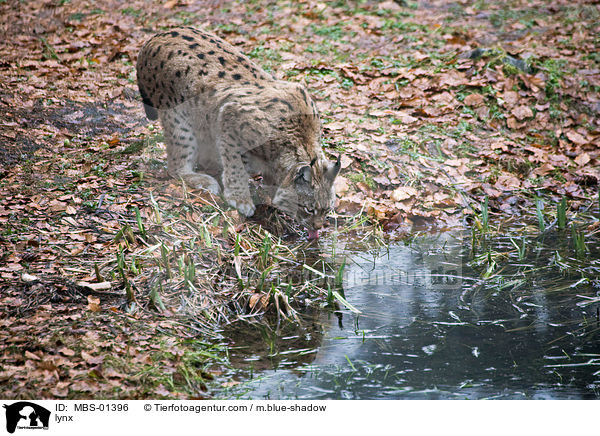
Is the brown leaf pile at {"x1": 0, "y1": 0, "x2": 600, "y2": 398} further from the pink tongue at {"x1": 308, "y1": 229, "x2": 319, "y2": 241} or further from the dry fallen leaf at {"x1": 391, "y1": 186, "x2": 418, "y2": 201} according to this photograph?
the pink tongue at {"x1": 308, "y1": 229, "x2": 319, "y2": 241}

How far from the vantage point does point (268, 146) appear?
555cm

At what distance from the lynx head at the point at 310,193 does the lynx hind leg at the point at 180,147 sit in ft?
2.55

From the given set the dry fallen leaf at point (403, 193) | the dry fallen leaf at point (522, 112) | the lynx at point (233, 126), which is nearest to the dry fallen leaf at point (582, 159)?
the dry fallen leaf at point (522, 112)

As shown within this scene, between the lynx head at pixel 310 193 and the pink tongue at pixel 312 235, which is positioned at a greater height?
the lynx head at pixel 310 193

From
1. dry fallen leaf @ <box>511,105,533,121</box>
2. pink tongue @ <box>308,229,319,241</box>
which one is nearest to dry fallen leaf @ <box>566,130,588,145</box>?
dry fallen leaf @ <box>511,105,533,121</box>

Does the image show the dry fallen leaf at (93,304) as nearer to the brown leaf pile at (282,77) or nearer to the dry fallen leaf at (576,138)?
the brown leaf pile at (282,77)

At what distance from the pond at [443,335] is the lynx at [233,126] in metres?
0.71

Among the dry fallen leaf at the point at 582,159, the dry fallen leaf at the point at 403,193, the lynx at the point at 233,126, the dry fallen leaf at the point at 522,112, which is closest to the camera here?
the lynx at the point at 233,126
